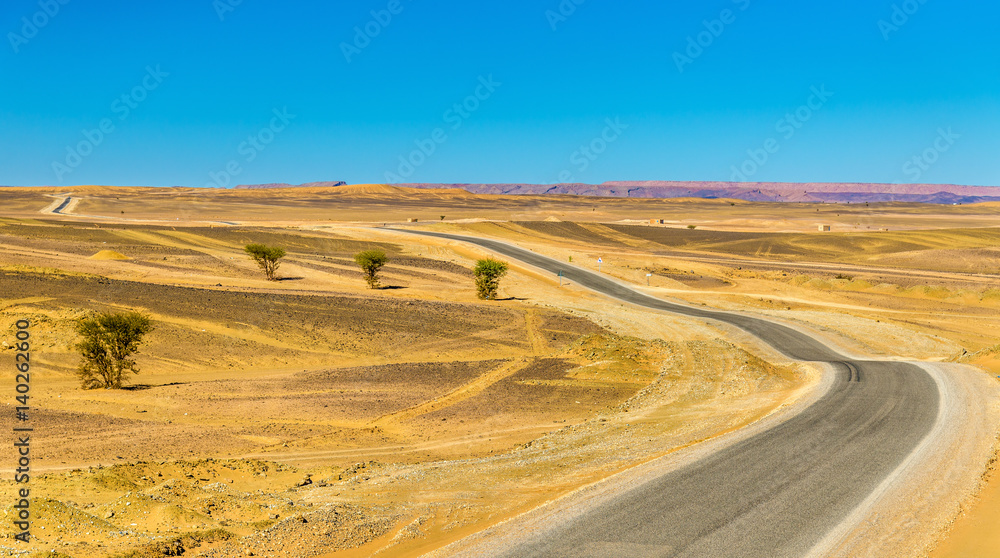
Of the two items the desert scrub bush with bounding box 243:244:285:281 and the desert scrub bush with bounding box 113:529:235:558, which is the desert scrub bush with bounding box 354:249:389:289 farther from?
the desert scrub bush with bounding box 113:529:235:558

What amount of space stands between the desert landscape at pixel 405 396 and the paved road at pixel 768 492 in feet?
2.78

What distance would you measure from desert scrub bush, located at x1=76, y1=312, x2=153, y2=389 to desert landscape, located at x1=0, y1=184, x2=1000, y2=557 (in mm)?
777

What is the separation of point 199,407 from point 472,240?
62927 millimetres

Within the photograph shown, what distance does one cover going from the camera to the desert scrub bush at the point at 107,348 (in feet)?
76.8

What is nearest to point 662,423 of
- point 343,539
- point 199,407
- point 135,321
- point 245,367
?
point 343,539

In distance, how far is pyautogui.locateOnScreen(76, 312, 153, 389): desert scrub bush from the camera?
2342 centimetres

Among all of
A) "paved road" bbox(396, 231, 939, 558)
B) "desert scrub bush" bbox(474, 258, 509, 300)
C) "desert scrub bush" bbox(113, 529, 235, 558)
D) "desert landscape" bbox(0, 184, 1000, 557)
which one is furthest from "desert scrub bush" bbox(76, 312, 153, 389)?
"desert scrub bush" bbox(474, 258, 509, 300)

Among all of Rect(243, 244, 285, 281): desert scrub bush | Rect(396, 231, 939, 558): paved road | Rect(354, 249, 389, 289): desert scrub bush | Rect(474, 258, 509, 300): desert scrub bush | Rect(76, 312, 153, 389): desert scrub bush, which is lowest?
Rect(396, 231, 939, 558): paved road

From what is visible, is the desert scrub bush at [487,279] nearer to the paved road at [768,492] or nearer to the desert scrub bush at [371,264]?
the desert scrub bush at [371,264]

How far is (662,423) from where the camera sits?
19.3 m

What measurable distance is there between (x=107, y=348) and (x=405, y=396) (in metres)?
10.3

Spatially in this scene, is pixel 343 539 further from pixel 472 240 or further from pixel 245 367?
pixel 472 240

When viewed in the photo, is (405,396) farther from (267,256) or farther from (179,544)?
(267,256)

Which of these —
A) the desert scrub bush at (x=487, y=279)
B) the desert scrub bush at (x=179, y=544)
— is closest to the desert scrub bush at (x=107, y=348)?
the desert scrub bush at (x=179, y=544)
